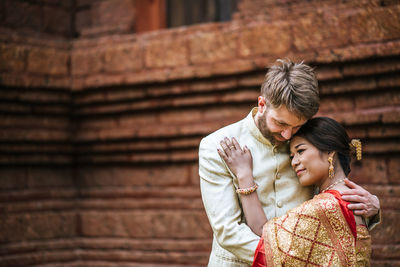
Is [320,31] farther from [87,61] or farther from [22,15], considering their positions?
[22,15]

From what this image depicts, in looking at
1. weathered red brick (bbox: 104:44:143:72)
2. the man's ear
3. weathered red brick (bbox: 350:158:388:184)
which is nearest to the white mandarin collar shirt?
the man's ear

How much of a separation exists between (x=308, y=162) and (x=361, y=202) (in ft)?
1.03

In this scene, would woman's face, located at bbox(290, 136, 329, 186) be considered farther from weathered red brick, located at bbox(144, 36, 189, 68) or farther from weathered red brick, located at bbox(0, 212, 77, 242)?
weathered red brick, located at bbox(0, 212, 77, 242)

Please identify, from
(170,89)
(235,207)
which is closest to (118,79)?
(170,89)

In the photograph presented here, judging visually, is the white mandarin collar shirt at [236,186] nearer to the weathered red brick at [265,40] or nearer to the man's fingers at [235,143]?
the man's fingers at [235,143]

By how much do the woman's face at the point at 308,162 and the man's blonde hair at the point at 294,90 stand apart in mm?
205

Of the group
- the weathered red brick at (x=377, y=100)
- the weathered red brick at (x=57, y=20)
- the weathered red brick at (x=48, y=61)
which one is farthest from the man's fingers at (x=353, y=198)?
the weathered red brick at (x=57, y=20)

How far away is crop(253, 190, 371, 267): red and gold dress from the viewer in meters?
2.10

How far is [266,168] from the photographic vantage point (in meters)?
2.33

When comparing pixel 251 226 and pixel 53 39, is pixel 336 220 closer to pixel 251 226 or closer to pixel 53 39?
pixel 251 226

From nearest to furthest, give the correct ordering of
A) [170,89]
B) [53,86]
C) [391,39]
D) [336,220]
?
[336,220] → [391,39] → [170,89] → [53,86]

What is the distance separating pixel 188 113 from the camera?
3.93 meters

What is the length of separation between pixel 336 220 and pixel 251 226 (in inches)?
15.6

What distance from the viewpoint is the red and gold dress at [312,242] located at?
2098mm
